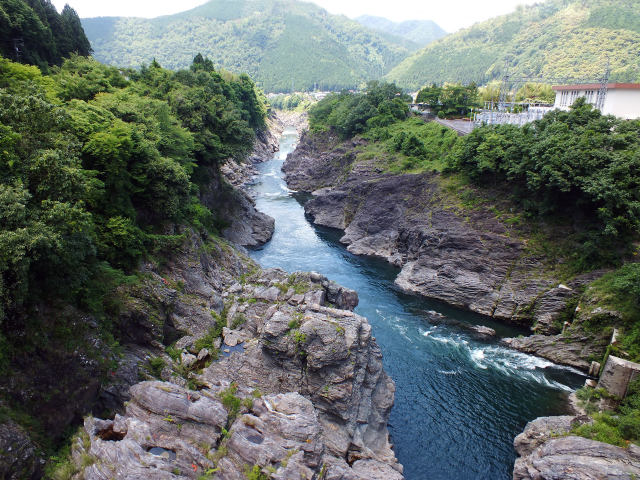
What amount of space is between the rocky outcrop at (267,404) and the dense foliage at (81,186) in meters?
4.98

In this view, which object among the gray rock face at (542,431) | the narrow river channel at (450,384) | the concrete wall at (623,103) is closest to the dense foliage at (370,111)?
the concrete wall at (623,103)

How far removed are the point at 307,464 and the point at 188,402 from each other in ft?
17.8

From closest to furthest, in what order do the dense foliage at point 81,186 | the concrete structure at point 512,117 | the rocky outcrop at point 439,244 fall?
the dense foliage at point 81,186, the rocky outcrop at point 439,244, the concrete structure at point 512,117

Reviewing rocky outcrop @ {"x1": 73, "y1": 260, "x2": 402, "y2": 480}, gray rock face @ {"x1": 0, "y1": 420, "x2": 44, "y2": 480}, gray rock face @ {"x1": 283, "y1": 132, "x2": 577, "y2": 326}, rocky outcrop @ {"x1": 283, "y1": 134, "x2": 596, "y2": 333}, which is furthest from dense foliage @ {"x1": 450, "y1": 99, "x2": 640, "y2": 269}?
gray rock face @ {"x1": 0, "y1": 420, "x2": 44, "y2": 480}

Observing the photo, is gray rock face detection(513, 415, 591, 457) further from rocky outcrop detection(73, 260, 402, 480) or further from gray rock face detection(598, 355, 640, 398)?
rocky outcrop detection(73, 260, 402, 480)

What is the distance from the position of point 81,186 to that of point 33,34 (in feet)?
120

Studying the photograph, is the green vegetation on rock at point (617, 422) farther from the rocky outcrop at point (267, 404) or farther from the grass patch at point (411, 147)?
the grass patch at point (411, 147)

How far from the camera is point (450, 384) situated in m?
29.9

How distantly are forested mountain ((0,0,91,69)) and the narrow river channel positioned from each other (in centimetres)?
3218

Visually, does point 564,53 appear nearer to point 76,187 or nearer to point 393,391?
point 393,391

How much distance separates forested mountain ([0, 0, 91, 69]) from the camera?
41000 millimetres

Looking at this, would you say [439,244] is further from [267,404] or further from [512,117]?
[267,404]

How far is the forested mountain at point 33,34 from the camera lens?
41000 mm

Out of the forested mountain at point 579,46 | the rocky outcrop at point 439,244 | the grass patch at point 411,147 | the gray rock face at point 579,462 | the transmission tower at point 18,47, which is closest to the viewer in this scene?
the gray rock face at point 579,462
